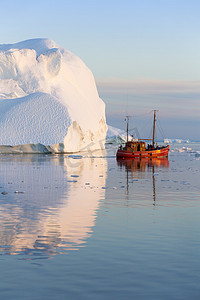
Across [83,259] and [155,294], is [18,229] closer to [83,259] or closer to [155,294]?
[83,259]

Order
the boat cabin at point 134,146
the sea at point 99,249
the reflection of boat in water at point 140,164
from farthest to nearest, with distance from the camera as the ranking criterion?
the boat cabin at point 134,146
the reflection of boat in water at point 140,164
the sea at point 99,249

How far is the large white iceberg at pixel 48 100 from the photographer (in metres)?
52.8

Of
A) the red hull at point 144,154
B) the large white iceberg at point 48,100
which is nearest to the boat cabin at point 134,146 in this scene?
the red hull at point 144,154

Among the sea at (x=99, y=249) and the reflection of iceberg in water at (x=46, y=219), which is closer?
the sea at (x=99, y=249)

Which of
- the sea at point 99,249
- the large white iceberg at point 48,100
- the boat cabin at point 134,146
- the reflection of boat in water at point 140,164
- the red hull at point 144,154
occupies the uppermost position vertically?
the large white iceberg at point 48,100

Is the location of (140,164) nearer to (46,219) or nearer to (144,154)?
(144,154)

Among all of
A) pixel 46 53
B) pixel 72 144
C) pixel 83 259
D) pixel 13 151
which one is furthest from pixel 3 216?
pixel 46 53

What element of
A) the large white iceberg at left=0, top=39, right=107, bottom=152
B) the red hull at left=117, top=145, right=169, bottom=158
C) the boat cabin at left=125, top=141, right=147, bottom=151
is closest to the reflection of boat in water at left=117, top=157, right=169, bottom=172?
the red hull at left=117, top=145, right=169, bottom=158

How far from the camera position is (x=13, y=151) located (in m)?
52.8

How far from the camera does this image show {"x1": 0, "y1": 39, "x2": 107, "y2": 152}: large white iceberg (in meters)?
52.8

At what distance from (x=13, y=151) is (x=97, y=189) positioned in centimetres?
3692

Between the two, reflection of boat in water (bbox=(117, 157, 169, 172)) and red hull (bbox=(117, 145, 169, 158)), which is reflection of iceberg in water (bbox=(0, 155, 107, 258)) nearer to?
reflection of boat in water (bbox=(117, 157, 169, 172))

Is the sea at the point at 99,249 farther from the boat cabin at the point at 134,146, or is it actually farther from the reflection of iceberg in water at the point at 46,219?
the boat cabin at the point at 134,146

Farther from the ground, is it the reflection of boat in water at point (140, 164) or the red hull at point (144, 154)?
the red hull at point (144, 154)
